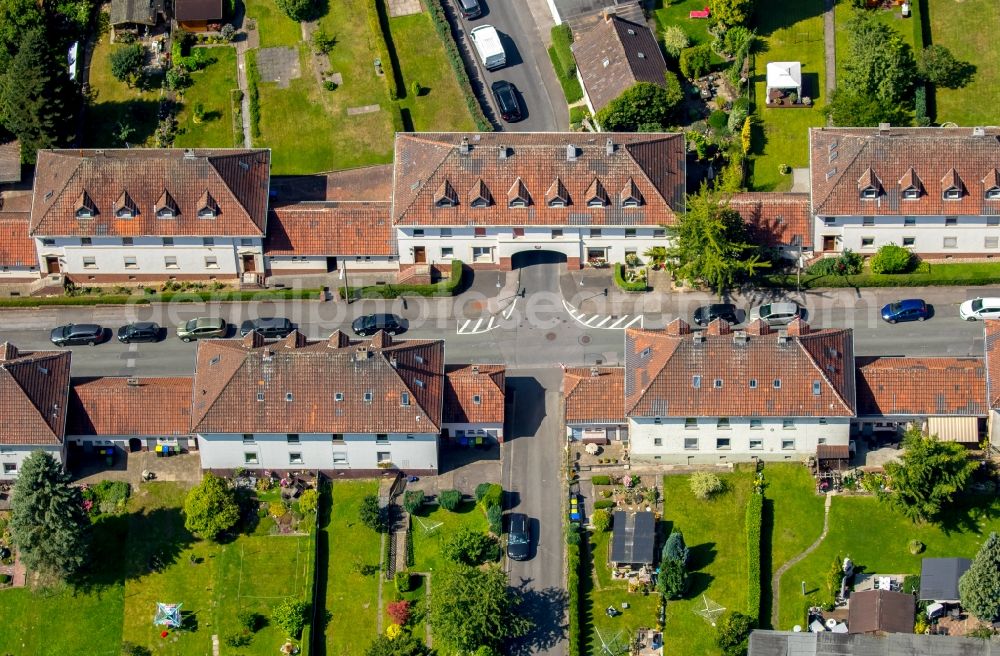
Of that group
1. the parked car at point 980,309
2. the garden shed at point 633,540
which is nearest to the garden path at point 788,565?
the garden shed at point 633,540

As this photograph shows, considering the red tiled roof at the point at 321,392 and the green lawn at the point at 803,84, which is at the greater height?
the green lawn at the point at 803,84

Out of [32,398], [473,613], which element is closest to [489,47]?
[32,398]

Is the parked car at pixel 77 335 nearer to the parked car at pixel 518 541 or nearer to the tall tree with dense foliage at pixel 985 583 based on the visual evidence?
the parked car at pixel 518 541

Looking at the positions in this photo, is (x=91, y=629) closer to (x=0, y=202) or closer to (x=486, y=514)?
(x=486, y=514)

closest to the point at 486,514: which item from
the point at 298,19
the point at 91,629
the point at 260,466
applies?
the point at 260,466

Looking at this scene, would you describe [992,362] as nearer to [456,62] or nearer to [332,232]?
[332,232]
